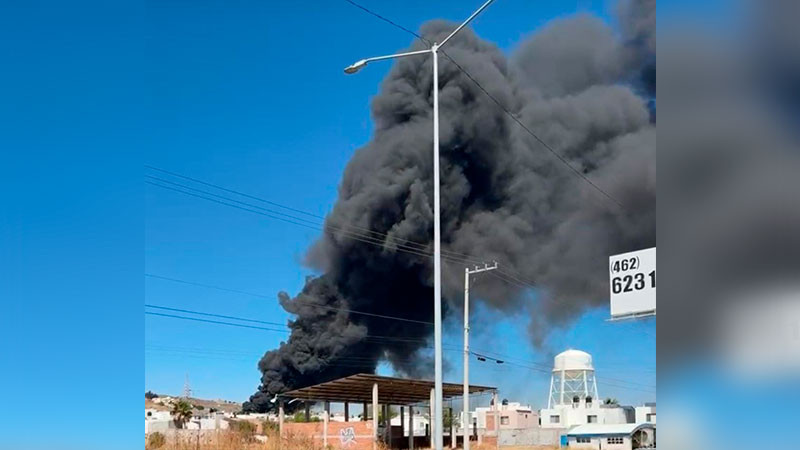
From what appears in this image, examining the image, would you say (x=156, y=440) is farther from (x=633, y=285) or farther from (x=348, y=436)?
(x=633, y=285)

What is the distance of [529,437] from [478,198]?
12.4 metres

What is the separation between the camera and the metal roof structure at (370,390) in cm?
2770

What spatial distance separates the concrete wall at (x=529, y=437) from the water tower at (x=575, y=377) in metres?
2.42

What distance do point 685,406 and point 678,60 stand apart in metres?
0.69

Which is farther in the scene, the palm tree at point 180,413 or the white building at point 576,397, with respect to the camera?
the white building at point 576,397

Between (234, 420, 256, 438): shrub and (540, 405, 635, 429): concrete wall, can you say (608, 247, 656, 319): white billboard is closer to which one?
(234, 420, 256, 438): shrub

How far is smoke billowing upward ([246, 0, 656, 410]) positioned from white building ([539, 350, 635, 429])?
263 cm

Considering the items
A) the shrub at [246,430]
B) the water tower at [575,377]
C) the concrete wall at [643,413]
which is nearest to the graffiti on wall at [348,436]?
the shrub at [246,430]

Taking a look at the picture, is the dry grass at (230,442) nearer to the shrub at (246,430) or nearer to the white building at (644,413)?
the shrub at (246,430)

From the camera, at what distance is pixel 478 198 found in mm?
39438

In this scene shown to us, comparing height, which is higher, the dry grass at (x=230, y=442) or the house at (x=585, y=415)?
the dry grass at (x=230, y=442)

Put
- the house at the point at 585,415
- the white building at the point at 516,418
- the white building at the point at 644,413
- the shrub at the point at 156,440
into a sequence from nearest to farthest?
1. the shrub at the point at 156,440
2. the house at the point at 585,415
3. the white building at the point at 644,413
4. the white building at the point at 516,418

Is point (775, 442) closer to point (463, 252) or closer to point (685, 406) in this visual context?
point (685, 406)

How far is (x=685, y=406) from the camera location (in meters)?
1.47
